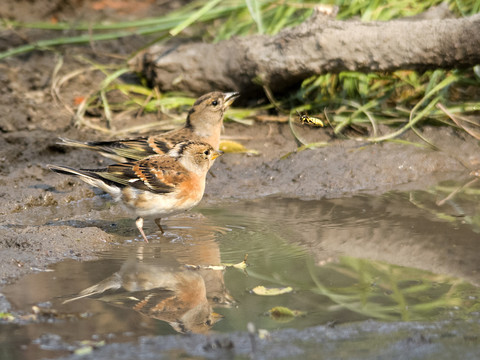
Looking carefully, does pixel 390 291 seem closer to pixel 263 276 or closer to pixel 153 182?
pixel 263 276

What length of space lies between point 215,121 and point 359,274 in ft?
10.8

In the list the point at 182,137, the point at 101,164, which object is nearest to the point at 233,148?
the point at 182,137

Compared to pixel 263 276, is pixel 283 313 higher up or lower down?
higher up

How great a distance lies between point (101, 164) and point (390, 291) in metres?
4.10

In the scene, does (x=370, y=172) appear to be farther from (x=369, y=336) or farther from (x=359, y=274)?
(x=369, y=336)

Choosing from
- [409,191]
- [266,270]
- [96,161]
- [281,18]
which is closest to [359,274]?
[266,270]

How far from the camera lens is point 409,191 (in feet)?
23.5

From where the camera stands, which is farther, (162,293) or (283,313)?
(162,293)

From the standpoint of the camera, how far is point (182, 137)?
7480 millimetres

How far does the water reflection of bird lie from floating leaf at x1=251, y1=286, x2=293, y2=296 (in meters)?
0.34

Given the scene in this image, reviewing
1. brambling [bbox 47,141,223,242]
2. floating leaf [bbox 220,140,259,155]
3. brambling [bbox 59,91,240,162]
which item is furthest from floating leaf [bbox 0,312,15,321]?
floating leaf [bbox 220,140,259,155]

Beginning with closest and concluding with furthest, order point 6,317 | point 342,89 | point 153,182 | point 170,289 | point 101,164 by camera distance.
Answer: point 6,317 < point 170,289 < point 153,182 < point 101,164 < point 342,89

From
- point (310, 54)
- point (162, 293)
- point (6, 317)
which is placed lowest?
point (162, 293)

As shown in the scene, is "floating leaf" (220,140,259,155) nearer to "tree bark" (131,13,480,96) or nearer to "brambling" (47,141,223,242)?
"tree bark" (131,13,480,96)
